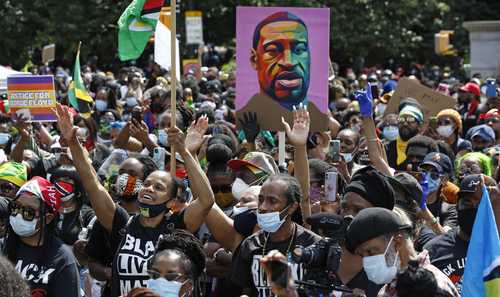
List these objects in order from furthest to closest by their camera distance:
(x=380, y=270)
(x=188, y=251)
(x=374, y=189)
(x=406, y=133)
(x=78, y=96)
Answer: (x=78, y=96) → (x=406, y=133) → (x=374, y=189) → (x=188, y=251) → (x=380, y=270)

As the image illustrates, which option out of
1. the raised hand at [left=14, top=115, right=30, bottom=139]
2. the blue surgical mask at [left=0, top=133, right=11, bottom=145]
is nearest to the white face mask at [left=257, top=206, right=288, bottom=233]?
the raised hand at [left=14, top=115, right=30, bottom=139]

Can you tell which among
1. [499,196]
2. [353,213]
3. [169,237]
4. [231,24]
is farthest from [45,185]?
[231,24]

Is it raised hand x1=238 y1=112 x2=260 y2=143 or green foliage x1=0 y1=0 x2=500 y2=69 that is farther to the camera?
green foliage x1=0 y1=0 x2=500 y2=69

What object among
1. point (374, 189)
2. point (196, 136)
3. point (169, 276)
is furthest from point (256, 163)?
point (169, 276)

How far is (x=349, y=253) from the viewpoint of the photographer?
4938 millimetres

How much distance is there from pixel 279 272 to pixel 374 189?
4.98 feet

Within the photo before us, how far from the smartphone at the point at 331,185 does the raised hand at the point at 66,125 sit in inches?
60.0

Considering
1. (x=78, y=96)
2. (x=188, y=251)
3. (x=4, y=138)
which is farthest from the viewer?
(x=78, y=96)

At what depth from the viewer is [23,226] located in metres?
5.96

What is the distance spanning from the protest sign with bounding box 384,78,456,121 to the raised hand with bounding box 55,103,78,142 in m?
6.86

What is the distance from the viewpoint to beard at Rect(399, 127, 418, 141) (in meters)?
10.4

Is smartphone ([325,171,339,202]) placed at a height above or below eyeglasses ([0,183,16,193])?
above

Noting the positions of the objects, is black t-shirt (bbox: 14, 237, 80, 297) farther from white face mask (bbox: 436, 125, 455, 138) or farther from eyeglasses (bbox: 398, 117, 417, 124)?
white face mask (bbox: 436, 125, 455, 138)

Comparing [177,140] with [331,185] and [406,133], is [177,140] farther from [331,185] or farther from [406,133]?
[406,133]
